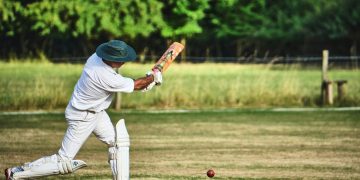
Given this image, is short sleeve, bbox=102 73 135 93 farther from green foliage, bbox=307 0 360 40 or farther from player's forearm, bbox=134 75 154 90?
green foliage, bbox=307 0 360 40

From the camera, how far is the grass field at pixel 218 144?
12.9 meters

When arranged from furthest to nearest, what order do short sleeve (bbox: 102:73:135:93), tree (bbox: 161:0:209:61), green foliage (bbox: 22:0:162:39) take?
tree (bbox: 161:0:209:61), green foliage (bbox: 22:0:162:39), short sleeve (bbox: 102:73:135:93)

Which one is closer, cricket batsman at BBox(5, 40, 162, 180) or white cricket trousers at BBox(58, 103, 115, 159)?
cricket batsman at BBox(5, 40, 162, 180)

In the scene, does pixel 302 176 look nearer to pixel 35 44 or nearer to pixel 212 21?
pixel 35 44

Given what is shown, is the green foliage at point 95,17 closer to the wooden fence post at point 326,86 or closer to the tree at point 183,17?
the tree at point 183,17

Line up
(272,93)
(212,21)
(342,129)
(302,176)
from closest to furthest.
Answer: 1. (302,176)
2. (342,129)
3. (272,93)
4. (212,21)

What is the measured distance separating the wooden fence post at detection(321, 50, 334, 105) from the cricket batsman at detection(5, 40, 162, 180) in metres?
13.5

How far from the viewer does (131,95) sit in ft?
78.3

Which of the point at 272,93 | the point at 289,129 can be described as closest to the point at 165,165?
the point at 289,129

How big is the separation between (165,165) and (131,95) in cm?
1060

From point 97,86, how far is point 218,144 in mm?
6804

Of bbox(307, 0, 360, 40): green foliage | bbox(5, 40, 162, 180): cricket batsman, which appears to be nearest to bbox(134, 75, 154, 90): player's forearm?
bbox(5, 40, 162, 180): cricket batsman

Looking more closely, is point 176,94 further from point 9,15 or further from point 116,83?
point 9,15

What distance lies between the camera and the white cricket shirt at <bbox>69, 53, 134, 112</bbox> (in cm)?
977
